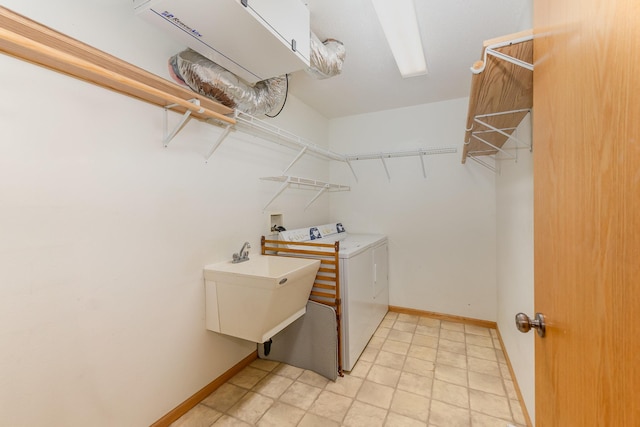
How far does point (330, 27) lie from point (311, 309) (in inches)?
80.9

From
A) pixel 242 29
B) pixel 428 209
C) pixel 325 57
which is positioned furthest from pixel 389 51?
pixel 428 209

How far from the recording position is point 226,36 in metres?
1.41

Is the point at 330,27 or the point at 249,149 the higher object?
the point at 330,27

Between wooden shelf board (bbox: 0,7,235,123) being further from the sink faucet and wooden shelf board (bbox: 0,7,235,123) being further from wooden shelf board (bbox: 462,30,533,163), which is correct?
wooden shelf board (bbox: 462,30,533,163)

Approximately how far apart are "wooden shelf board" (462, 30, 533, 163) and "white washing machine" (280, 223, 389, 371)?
4.25 ft

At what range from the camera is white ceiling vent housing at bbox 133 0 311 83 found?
1.23m

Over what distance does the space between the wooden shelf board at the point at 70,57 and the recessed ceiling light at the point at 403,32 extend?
1.07 m

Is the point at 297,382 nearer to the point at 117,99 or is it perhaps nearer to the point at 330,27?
the point at 117,99

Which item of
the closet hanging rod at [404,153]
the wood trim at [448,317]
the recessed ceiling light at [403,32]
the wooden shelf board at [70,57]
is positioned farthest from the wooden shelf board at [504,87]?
the wood trim at [448,317]

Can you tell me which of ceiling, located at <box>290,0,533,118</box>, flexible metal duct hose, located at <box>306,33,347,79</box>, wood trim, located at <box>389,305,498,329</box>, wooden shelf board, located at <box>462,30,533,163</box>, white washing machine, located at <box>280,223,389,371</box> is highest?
ceiling, located at <box>290,0,533,118</box>

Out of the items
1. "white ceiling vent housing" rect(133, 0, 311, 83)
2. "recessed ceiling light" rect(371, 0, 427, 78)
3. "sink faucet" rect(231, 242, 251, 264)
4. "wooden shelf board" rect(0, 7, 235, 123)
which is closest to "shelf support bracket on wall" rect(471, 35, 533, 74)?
"recessed ceiling light" rect(371, 0, 427, 78)

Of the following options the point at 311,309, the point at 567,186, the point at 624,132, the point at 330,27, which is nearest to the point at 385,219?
the point at 311,309

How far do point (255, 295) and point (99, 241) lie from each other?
2.74 feet

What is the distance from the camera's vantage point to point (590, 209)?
52cm
